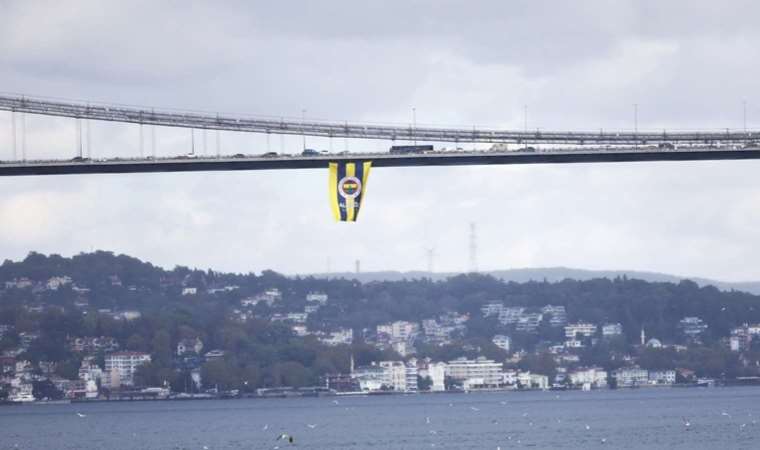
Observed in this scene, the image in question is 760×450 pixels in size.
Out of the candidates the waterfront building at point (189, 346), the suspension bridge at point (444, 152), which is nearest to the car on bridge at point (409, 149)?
the suspension bridge at point (444, 152)

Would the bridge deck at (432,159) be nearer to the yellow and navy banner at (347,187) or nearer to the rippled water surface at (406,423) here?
the yellow and navy banner at (347,187)

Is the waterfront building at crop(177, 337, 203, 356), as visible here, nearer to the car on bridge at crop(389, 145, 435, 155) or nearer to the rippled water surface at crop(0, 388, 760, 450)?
the rippled water surface at crop(0, 388, 760, 450)

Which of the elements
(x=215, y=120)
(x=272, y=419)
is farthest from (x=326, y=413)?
(x=215, y=120)

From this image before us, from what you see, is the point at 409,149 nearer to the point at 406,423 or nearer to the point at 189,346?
the point at 406,423

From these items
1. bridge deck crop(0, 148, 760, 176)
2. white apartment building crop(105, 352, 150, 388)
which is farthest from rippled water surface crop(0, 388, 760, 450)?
bridge deck crop(0, 148, 760, 176)

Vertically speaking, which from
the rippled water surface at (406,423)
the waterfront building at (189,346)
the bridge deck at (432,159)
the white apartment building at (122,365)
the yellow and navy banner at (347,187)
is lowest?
the rippled water surface at (406,423)

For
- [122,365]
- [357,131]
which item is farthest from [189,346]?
[357,131]
